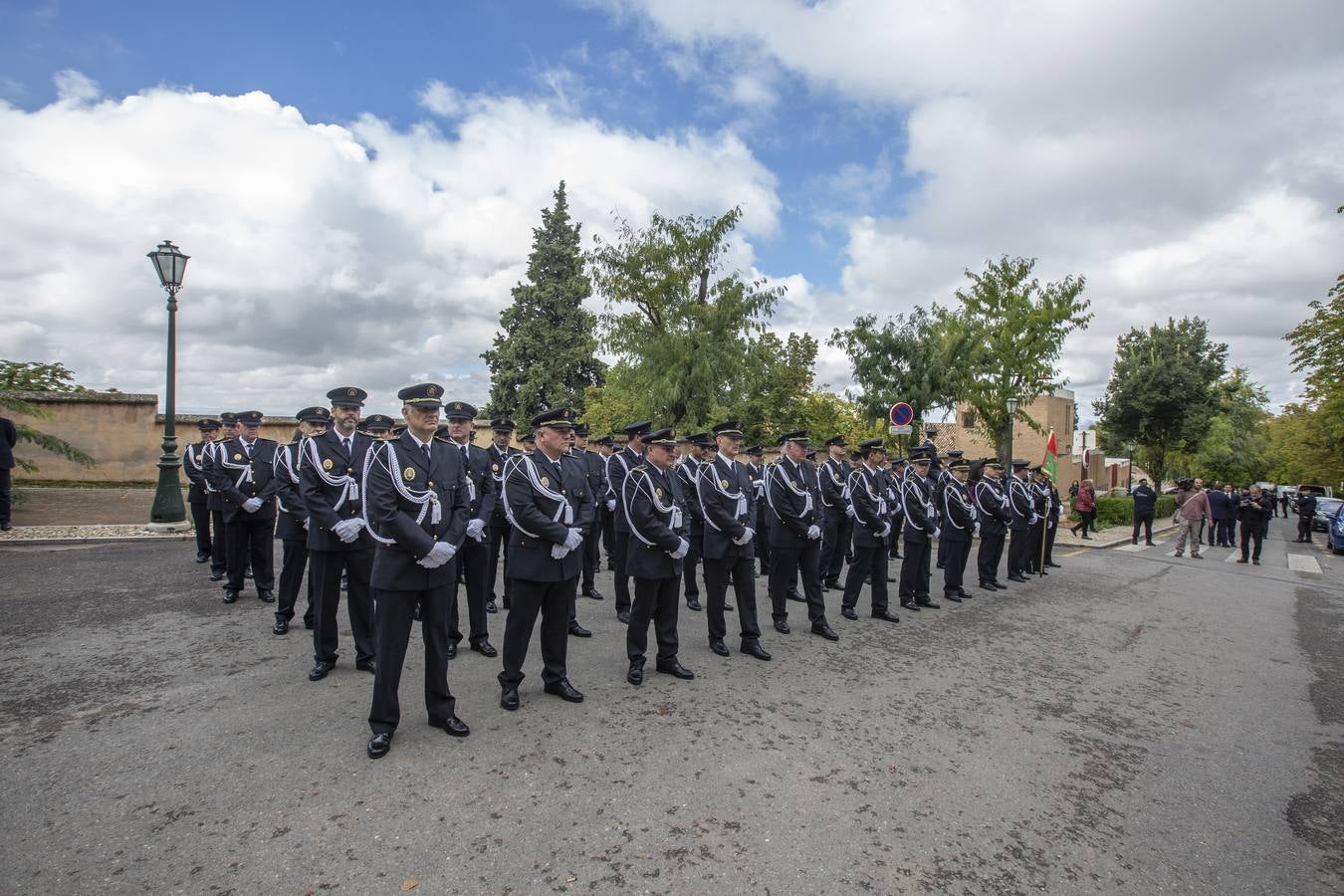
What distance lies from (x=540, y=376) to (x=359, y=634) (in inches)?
1152

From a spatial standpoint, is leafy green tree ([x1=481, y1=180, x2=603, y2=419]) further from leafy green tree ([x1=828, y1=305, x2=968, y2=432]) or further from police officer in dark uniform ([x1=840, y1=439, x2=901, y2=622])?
police officer in dark uniform ([x1=840, y1=439, x2=901, y2=622])

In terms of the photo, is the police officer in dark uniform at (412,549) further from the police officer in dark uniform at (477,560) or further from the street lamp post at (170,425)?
the street lamp post at (170,425)

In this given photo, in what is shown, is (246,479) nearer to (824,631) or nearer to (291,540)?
(291,540)

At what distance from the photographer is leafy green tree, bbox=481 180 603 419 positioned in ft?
113

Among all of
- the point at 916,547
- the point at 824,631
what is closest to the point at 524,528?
the point at 824,631

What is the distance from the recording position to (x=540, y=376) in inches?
1331

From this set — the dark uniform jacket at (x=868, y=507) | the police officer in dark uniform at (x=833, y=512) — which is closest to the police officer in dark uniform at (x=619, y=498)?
the police officer in dark uniform at (x=833, y=512)

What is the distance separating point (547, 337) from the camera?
34750 mm

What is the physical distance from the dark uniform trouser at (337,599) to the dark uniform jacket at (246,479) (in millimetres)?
2578

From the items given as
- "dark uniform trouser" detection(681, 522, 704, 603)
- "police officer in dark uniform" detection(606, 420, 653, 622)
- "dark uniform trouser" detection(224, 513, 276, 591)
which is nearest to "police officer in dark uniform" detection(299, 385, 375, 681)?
"police officer in dark uniform" detection(606, 420, 653, 622)

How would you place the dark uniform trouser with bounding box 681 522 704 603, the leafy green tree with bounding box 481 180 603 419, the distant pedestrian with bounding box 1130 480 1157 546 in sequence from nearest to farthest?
the dark uniform trouser with bounding box 681 522 704 603 → the distant pedestrian with bounding box 1130 480 1157 546 → the leafy green tree with bounding box 481 180 603 419

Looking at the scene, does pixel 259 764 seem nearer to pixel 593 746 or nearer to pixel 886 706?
pixel 593 746

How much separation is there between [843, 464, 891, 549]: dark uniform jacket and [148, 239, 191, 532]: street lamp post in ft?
41.0

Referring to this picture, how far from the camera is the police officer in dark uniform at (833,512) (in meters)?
8.16
